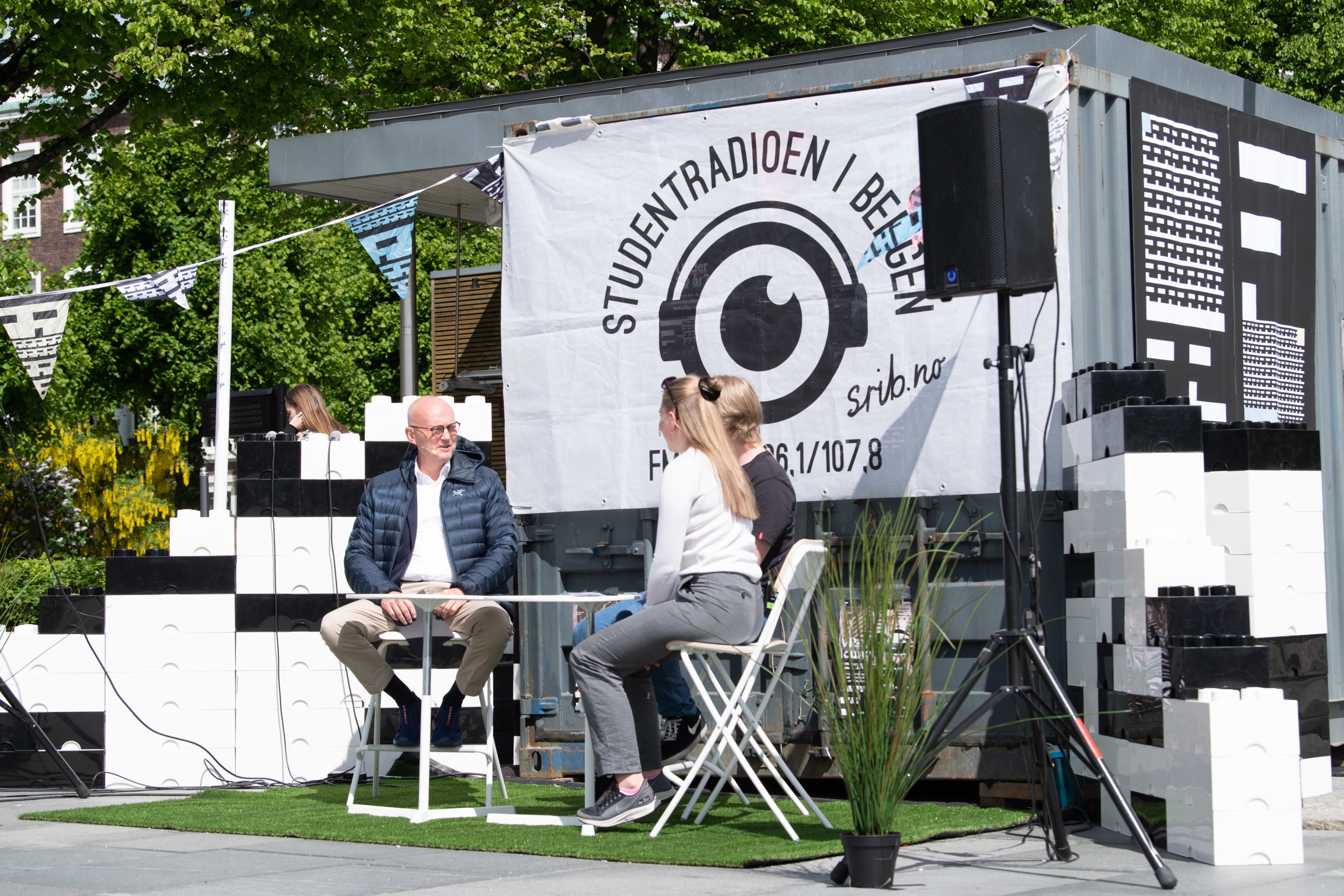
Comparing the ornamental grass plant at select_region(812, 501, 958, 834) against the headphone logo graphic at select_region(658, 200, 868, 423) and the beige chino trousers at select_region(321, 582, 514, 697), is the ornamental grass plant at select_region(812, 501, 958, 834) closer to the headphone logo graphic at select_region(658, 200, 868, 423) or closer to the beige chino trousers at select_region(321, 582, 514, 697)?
the beige chino trousers at select_region(321, 582, 514, 697)

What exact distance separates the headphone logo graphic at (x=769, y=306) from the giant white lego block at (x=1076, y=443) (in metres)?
0.93

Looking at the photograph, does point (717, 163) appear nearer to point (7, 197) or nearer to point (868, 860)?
point (868, 860)

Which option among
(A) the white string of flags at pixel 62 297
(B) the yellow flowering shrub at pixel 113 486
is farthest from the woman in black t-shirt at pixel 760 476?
(B) the yellow flowering shrub at pixel 113 486

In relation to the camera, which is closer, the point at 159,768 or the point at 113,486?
the point at 159,768

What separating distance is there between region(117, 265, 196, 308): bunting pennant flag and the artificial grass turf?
254 inches

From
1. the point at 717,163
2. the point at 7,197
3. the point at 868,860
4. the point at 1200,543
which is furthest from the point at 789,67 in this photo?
the point at 7,197

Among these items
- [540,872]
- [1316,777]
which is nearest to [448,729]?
[540,872]

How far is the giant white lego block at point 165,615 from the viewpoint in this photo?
751 cm

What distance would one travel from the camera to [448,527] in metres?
6.24

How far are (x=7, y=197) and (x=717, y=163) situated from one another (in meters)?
38.0

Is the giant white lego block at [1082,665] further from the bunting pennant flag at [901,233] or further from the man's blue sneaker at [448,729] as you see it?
the man's blue sneaker at [448,729]

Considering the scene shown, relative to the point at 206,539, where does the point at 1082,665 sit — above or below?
below

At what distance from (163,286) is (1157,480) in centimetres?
938

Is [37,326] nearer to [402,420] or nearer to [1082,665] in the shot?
[402,420]
